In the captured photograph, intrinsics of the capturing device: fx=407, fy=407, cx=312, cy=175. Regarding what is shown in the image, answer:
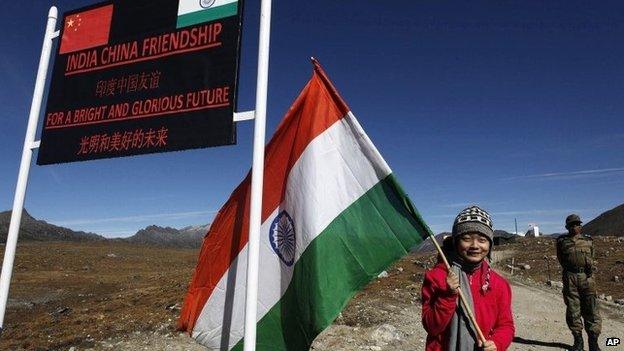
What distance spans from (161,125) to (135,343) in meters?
6.09

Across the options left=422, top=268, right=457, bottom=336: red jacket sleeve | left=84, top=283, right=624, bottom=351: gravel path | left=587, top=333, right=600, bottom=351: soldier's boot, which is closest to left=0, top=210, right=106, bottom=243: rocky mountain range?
left=84, top=283, right=624, bottom=351: gravel path

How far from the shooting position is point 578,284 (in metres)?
8.04

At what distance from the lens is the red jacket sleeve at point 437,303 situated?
2.67 metres

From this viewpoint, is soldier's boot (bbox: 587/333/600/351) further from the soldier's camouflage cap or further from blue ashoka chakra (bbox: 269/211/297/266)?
blue ashoka chakra (bbox: 269/211/297/266)

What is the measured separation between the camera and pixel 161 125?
13.9ft

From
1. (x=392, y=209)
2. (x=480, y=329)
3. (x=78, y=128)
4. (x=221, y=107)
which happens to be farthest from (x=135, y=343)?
(x=480, y=329)

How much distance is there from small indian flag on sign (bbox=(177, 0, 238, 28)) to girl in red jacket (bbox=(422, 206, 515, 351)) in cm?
305

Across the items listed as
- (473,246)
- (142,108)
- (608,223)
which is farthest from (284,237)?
(608,223)

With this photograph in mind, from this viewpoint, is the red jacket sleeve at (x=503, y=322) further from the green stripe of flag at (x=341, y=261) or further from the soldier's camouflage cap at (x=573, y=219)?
the soldier's camouflage cap at (x=573, y=219)

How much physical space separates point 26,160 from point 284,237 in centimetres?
339

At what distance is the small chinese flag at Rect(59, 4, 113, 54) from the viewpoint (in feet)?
16.1

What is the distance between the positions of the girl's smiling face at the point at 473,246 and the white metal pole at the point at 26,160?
4676 mm

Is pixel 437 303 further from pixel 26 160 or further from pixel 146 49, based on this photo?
pixel 26 160

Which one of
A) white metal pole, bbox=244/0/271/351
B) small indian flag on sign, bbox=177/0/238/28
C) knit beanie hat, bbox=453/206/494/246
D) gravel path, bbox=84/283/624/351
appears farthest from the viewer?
gravel path, bbox=84/283/624/351
